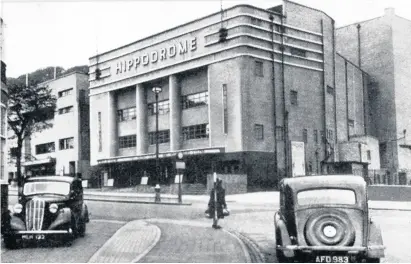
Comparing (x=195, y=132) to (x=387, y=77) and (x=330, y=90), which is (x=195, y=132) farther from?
(x=387, y=77)

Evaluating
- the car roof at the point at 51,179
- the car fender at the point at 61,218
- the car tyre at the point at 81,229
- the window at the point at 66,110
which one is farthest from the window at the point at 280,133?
the car fender at the point at 61,218

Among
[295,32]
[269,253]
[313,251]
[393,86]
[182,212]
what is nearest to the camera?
[313,251]

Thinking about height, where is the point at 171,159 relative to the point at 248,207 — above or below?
above

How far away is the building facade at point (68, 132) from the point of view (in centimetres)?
2784

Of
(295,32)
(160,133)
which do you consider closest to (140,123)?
(160,133)

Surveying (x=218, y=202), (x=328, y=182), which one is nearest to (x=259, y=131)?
(x=218, y=202)

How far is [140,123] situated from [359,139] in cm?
1556

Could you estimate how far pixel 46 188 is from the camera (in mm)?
11984

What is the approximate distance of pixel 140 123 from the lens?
38469 mm

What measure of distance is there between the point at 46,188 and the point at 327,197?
648 cm

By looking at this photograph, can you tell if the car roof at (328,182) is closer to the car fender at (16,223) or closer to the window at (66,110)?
the car fender at (16,223)

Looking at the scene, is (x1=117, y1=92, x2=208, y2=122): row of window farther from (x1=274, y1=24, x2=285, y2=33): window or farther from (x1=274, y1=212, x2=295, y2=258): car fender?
(x1=274, y1=212, x2=295, y2=258): car fender

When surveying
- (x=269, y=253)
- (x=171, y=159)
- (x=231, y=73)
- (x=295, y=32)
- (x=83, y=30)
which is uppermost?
(x=295, y=32)

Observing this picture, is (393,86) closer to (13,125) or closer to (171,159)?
(171,159)
